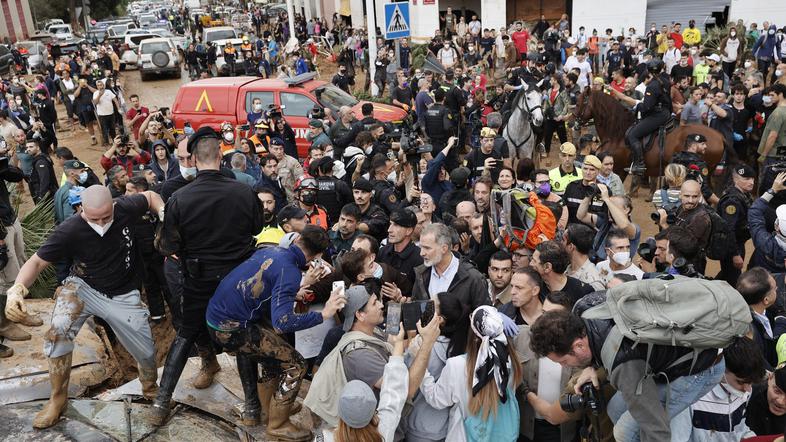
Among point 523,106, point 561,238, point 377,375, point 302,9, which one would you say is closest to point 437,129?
point 523,106

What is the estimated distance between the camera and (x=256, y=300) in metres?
4.06

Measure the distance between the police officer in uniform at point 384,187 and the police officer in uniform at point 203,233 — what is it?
301 centimetres

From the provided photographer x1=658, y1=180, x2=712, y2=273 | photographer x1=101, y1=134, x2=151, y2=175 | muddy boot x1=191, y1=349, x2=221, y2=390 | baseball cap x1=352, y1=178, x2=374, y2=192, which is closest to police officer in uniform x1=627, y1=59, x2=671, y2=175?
photographer x1=658, y1=180, x2=712, y2=273

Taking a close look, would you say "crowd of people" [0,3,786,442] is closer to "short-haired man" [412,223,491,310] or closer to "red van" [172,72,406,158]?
"short-haired man" [412,223,491,310]

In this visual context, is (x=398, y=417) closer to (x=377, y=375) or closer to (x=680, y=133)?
(x=377, y=375)

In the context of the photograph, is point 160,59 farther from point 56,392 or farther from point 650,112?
point 56,392

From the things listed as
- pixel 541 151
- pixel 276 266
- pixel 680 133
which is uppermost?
pixel 276 266

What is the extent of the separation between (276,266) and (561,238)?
3.09m

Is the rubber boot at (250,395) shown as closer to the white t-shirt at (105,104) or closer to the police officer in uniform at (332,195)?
the police officer in uniform at (332,195)

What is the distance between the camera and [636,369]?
3059 mm

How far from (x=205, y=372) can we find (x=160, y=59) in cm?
2346

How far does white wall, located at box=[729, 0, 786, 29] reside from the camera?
21.2 metres

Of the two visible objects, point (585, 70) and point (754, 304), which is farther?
point (585, 70)

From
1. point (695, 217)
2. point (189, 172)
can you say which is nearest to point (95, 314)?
point (189, 172)
